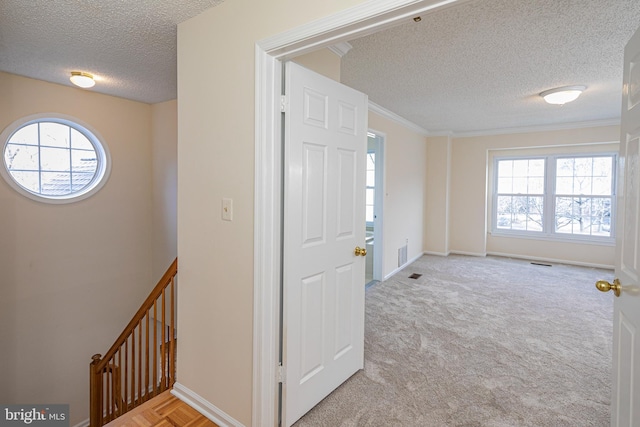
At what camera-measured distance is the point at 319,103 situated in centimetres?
186

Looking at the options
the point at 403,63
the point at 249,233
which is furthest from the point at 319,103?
the point at 403,63

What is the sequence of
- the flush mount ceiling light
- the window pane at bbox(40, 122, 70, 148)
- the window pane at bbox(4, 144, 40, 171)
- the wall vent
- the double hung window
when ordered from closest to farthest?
the window pane at bbox(4, 144, 40, 171), the flush mount ceiling light, the window pane at bbox(40, 122, 70, 148), the wall vent, the double hung window

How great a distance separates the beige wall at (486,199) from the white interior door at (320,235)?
4774 mm

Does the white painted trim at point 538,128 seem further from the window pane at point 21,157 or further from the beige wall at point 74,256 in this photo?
the window pane at point 21,157

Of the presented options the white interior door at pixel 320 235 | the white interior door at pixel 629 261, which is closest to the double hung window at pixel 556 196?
the white interior door at pixel 320 235

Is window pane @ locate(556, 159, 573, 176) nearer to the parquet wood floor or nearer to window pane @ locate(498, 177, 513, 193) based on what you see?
window pane @ locate(498, 177, 513, 193)

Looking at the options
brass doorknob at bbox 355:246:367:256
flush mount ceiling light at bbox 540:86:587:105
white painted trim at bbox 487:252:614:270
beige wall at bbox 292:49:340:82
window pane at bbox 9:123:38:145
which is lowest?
white painted trim at bbox 487:252:614:270

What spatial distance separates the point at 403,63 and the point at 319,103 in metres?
1.34

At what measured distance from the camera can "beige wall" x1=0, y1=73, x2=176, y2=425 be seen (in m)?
3.20

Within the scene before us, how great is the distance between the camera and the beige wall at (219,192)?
1.72 m

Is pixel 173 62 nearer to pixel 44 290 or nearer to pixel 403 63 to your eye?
pixel 403 63

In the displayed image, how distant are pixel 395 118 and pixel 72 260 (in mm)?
4548

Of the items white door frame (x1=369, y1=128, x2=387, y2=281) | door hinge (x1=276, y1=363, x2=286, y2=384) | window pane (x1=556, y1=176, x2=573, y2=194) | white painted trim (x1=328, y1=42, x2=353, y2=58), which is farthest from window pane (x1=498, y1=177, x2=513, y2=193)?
door hinge (x1=276, y1=363, x2=286, y2=384)

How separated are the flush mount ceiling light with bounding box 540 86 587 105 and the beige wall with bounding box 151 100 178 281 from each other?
4347 mm
